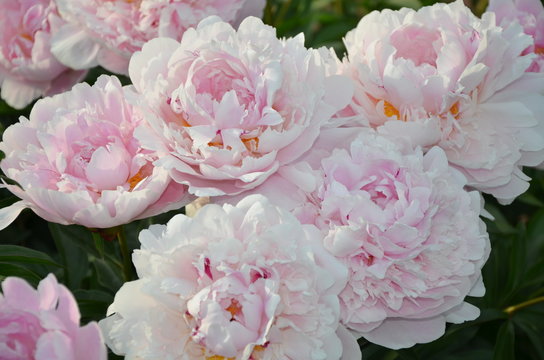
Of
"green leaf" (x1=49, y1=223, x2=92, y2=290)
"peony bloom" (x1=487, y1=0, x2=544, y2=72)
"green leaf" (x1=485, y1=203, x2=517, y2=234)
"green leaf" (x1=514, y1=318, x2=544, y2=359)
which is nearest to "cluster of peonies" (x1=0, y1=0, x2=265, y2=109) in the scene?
"green leaf" (x1=49, y1=223, x2=92, y2=290)

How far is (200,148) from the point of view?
2.39 feet

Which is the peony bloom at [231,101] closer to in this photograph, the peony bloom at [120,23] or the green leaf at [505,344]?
the peony bloom at [120,23]

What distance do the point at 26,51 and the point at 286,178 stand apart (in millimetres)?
563

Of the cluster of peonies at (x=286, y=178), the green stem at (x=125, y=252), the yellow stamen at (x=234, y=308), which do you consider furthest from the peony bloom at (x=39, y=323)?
the green stem at (x=125, y=252)

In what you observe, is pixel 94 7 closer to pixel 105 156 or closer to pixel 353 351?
pixel 105 156

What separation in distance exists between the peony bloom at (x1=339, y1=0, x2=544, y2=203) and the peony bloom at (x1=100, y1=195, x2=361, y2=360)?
0.18 meters

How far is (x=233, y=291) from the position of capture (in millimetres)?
651

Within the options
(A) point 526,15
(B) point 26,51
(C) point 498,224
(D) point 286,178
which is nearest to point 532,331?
(C) point 498,224

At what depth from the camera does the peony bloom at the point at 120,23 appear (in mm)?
1012

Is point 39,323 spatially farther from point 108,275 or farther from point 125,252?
point 108,275

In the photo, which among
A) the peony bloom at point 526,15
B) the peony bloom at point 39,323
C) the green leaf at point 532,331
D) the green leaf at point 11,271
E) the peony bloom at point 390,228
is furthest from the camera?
the green leaf at point 532,331

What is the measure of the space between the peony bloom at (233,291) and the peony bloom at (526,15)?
1.47ft

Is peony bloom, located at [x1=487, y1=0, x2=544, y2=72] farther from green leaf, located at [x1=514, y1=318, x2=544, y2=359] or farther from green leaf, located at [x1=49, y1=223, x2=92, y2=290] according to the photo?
green leaf, located at [x1=49, y1=223, x2=92, y2=290]

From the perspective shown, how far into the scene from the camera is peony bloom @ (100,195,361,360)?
0.65 metres
